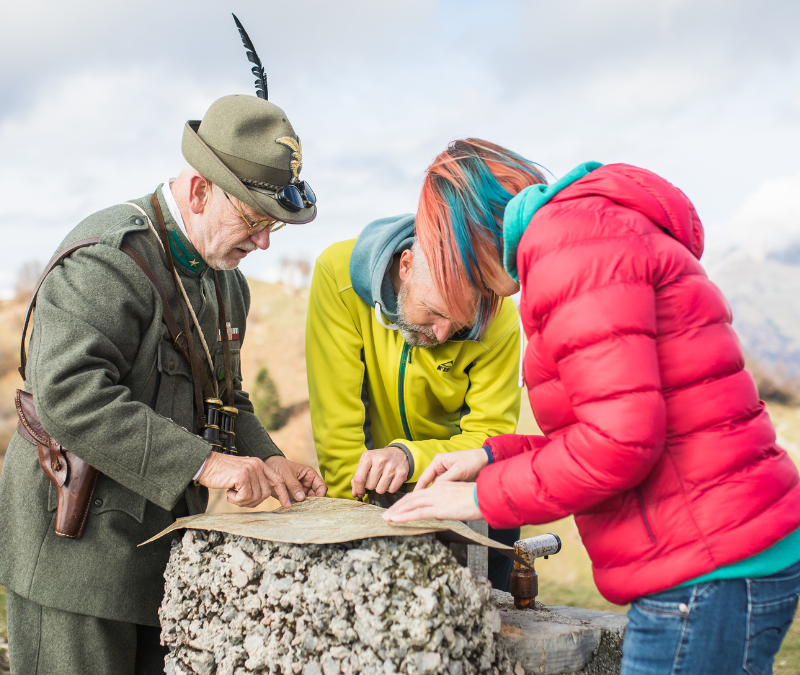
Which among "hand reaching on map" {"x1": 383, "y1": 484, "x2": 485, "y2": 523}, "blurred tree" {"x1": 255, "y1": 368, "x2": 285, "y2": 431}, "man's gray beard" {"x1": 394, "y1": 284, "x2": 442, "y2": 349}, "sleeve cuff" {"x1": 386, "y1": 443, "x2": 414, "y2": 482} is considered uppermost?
"blurred tree" {"x1": 255, "y1": 368, "x2": 285, "y2": 431}

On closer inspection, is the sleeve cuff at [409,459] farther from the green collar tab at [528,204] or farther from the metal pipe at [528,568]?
the green collar tab at [528,204]

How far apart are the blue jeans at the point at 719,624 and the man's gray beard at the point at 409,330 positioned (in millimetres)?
1202

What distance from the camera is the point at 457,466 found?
1.85 metres

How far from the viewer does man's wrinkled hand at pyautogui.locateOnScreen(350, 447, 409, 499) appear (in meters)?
2.29

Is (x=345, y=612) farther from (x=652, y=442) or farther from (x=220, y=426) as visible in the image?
(x=220, y=426)

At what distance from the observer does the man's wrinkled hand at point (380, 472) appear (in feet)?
7.52

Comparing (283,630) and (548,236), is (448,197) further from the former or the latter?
(283,630)

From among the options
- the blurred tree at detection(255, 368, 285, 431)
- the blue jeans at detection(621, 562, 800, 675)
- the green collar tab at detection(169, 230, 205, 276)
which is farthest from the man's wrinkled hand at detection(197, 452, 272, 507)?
the blurred tree at detection(255, 368, 285, 431)

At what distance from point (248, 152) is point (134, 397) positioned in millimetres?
891

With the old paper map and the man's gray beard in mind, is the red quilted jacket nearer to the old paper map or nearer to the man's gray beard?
the old paper map

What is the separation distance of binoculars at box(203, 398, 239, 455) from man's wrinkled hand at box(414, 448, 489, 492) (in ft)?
2.47

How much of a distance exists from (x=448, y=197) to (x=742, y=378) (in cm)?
99

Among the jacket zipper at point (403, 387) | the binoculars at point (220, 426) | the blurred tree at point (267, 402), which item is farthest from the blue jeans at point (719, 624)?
the blurred tree at point (267, 402)

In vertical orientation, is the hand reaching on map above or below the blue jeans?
above
